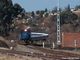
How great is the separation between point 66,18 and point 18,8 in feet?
34.5

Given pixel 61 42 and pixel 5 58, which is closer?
pixel 5 58

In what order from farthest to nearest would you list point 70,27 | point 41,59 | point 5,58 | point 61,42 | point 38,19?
point 38,19 → point 70,27 → point 61,42 → point 5,58 → point 41,59

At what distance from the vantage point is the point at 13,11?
76312mm

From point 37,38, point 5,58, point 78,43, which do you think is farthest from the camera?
point 37,38

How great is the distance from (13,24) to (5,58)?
56368mm

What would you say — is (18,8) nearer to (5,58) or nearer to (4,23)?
(4,23)

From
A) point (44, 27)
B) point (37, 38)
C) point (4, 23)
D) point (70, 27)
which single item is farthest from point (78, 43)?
point (44, 27)

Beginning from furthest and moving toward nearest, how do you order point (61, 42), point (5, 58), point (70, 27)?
1. point (70, 27)
2. point (61, 42)
3. point (5, 58)

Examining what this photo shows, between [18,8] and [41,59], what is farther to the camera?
[18,8]

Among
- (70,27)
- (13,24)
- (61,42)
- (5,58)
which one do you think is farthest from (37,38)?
(5,58)

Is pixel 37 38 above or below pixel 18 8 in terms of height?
below

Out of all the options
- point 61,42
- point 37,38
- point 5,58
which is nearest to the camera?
point 5,58

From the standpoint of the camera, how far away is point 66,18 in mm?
79000

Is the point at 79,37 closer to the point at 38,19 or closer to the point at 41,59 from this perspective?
the point at 41,59
